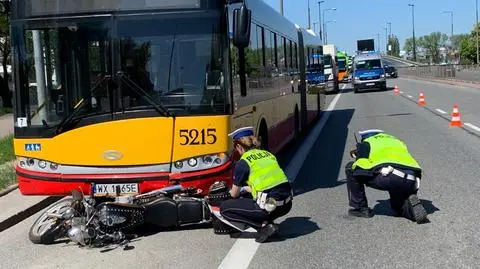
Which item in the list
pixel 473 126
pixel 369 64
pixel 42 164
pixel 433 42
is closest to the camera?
pixel 42 164

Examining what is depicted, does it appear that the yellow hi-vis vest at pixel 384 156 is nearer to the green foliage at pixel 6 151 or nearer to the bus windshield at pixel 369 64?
the green foliage at pixel 6 151

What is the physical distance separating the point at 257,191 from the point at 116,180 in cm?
166

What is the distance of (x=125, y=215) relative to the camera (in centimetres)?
647

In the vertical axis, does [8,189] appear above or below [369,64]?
below

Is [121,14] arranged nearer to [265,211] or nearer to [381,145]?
[265,211]

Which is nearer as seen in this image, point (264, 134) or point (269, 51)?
point (264, 134)

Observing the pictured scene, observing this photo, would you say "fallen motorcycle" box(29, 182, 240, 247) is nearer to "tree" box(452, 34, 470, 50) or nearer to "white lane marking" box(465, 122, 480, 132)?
"white lane marking" box(465, 122, 480, 132)

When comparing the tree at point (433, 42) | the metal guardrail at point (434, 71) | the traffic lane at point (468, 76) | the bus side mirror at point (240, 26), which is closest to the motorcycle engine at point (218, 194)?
the bus side mirror at point (240, 26)

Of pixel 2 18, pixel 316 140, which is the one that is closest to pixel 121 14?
pixel 316 140

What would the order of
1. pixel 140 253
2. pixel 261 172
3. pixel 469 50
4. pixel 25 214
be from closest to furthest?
pixel 140 253, pixel 261 172, pixel 25 214, pixel 469 50

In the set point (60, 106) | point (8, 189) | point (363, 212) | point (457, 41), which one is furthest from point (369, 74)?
point (457, 41)

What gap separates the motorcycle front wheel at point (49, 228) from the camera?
22.0 feet

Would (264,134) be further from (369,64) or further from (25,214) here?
(369,64)

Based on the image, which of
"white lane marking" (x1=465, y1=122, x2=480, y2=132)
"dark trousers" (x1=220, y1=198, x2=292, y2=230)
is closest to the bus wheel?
"dark trousers" (x1=220, y1=198, x2=292, y2=230)
